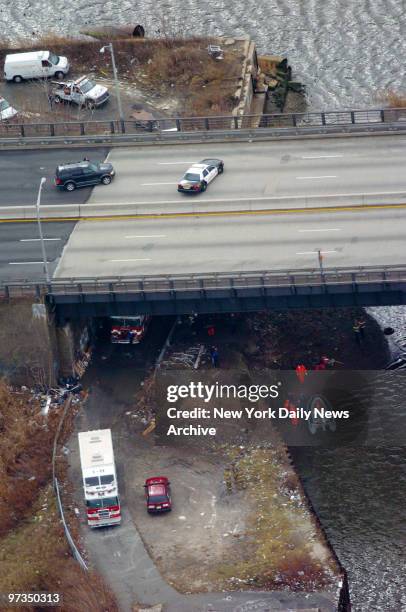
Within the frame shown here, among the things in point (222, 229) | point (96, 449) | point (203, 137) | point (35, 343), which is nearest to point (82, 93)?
point (203, 137)

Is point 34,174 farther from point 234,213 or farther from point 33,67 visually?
point 33,67

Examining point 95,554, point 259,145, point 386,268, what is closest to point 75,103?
point 259,145

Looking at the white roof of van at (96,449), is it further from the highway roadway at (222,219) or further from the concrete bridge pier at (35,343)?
the highway roadway at (222,219)

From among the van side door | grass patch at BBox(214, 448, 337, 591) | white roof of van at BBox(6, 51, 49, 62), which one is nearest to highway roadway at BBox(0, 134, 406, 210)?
the van side door

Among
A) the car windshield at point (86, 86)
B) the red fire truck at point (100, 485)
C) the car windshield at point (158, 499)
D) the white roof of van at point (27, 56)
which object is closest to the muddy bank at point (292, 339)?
the red fire truck at point (100, 485)

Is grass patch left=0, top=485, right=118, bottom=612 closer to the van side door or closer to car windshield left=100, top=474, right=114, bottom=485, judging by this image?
car windshield left=100, top=474, right=114, bottom=485

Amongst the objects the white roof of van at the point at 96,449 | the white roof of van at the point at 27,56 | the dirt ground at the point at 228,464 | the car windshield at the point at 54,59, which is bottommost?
the dirt ground at the point at 228,464
